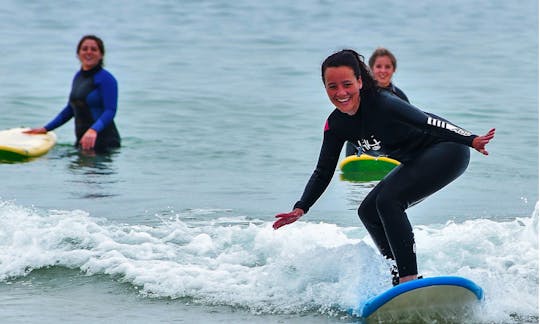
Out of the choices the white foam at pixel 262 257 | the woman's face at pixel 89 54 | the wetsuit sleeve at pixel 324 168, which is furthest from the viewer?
the woman's face at pixel 89 54

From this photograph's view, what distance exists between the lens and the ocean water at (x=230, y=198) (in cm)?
621

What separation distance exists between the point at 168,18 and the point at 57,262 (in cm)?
2469

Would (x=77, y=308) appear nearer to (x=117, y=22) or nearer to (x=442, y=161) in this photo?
(x=442, y=161)

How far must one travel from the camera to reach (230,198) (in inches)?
373

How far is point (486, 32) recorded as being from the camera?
29.7 m

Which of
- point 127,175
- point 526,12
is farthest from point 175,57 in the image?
point 526,12

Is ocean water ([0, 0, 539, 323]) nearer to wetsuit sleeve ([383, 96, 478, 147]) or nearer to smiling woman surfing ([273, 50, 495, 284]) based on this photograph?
smiling woman surfing ([273, 50, 495, 284])

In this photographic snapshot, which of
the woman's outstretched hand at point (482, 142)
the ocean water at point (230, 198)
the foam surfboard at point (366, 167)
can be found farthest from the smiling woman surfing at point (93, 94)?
the woman's outstretched hand at point (482, 142)

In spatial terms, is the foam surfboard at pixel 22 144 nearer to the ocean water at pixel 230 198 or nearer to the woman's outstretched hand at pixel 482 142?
the ocean water at pixel 230 198

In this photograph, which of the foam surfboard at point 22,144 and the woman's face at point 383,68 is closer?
the woman's face at point 383,68

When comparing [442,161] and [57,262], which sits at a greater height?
[442,161]

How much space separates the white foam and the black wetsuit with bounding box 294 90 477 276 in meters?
0.42

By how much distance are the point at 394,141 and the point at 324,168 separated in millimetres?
429

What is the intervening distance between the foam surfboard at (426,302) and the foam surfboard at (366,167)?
4635mm
